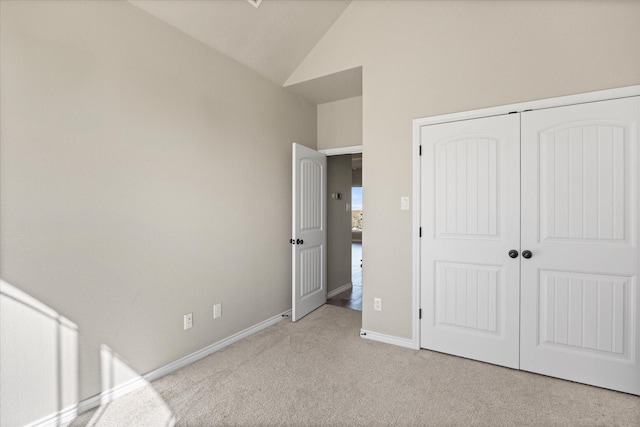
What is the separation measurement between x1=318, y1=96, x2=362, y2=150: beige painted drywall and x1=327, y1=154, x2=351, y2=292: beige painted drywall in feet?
1.77

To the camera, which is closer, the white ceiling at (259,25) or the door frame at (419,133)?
the door frame at (419,133)

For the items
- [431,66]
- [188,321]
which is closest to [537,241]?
[431,66]

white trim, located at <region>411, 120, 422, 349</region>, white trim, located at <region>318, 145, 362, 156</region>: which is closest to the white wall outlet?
white trim, located at <region>411, 120, 422, 349</region>

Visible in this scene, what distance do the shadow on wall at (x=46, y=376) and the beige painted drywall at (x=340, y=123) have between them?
313cm

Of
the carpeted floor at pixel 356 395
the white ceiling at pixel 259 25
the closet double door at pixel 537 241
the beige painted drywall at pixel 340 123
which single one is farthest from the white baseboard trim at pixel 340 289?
the white ceiling at pixel 259 25

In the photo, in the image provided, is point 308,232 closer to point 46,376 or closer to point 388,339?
point 388,339

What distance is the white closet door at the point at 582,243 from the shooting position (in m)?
2.12

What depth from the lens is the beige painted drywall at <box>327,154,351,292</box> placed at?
4.62m

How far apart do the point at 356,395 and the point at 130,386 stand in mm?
1542

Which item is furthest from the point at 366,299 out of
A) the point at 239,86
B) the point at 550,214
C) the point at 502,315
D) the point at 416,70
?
the point at 239,86

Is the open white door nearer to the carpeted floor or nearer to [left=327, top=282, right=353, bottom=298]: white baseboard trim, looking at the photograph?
[left=327, top=282, right=353, bottom=298]: white baseboard trim

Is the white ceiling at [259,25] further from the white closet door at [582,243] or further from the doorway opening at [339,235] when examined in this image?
the white closet door at [582,243]

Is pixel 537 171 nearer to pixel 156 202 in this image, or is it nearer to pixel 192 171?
pixel 192 171

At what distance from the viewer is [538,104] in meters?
2.36
